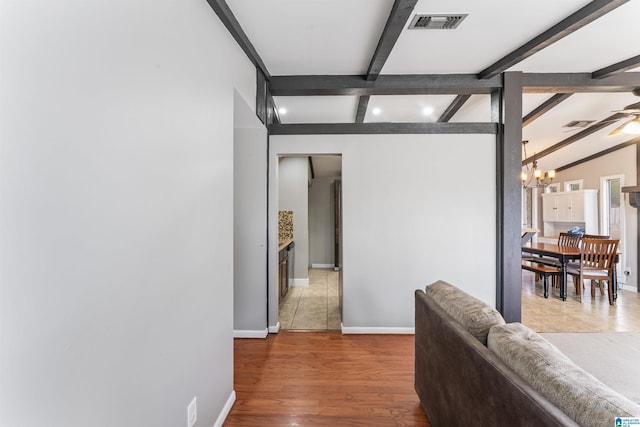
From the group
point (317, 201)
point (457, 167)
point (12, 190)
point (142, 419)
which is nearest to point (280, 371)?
point (142, 419)

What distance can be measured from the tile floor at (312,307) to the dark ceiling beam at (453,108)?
3.13m

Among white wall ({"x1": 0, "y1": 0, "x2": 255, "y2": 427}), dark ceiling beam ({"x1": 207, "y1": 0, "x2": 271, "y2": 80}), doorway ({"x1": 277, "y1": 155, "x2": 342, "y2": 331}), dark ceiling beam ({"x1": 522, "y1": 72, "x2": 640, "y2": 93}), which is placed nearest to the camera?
white wall ({"x1": 0, "y1": 0, "x2": 255, "y2": 427})

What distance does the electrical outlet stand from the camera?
4.83ft

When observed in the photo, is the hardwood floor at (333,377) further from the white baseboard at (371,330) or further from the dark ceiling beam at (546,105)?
the dark ceiling beam at (546,105)

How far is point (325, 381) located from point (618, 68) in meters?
3.84

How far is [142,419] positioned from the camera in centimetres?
112

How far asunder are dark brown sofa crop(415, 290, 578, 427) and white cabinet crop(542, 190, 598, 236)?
6.32m

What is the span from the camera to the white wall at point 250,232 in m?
3.20

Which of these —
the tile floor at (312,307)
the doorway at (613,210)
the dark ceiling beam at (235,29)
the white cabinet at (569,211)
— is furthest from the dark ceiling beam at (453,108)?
the white cabinet at (569,211)

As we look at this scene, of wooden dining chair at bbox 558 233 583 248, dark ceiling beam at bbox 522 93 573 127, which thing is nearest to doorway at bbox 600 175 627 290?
wooden dining chair at bbox 558 233 583 248

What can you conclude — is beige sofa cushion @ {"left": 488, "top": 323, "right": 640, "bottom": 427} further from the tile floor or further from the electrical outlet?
→ the tile floor

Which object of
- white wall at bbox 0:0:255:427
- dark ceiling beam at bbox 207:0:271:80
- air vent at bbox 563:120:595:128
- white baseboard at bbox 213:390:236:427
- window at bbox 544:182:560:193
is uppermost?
air vent at bbox 563:120:595:128

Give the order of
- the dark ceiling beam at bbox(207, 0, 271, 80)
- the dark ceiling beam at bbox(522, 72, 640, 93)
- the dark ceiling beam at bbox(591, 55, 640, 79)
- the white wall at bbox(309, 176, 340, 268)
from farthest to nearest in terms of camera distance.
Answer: the white wall at bbox(309, 176, 340, 268) → the dark ceiling beam at bbox(522, 72, 640, 93) → the dark ceiling beam at bbox(591, 55, 640, 79) → the dark ceiling beam at bbox(207, 0, 271, 80)

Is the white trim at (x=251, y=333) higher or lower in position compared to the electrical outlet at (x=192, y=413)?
lower
